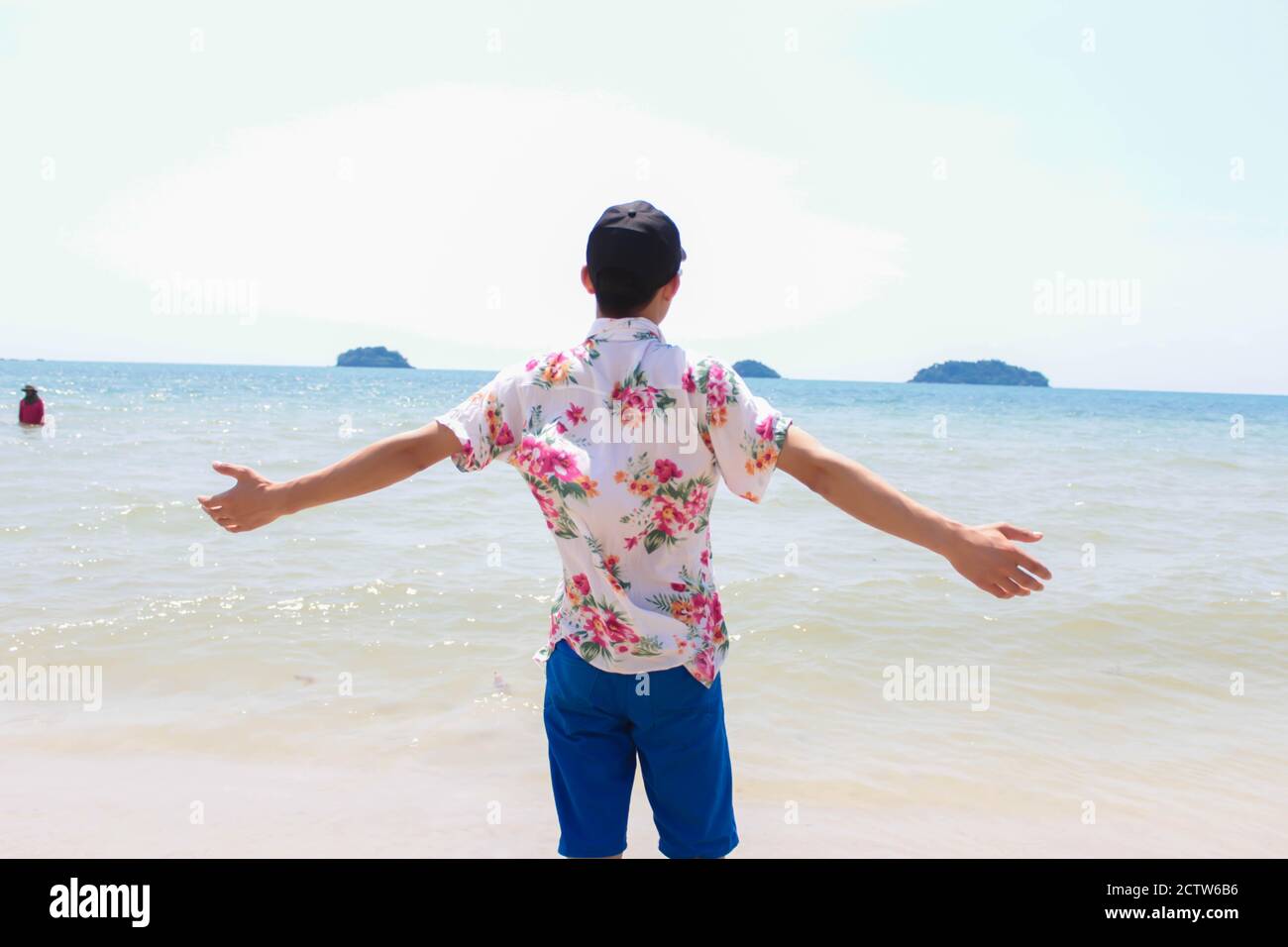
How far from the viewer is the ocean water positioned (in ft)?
13.1

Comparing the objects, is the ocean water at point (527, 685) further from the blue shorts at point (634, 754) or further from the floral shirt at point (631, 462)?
the floral shirt at point (631, 462)

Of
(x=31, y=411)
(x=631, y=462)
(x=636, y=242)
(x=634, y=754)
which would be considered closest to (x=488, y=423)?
(x=631, y=462)

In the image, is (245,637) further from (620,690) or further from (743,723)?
(620,690)


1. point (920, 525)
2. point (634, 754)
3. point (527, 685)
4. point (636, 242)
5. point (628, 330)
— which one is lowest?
point (527, 685)

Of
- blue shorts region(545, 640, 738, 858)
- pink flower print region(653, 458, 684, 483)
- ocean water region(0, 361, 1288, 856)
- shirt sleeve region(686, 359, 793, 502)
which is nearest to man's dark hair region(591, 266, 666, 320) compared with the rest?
shirt sleeve region(686, 359, 793, 502)

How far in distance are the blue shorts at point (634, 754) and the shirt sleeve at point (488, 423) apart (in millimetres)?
452

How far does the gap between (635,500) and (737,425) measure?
9.9 inches

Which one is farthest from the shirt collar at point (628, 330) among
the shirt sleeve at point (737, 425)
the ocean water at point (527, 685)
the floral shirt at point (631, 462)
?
the ocean water at point (527, 685)

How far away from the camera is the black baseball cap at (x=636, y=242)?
2.06 meters

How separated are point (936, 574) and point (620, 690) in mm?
6764

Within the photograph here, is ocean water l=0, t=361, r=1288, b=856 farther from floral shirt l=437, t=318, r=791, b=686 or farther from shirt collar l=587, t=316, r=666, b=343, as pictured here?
shirt collar l=587, t=316, r=666, b=343

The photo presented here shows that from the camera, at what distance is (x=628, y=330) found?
210 centimetres

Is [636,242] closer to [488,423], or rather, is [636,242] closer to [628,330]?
[628,330]

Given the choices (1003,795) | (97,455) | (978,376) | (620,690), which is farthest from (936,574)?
(978,376)
